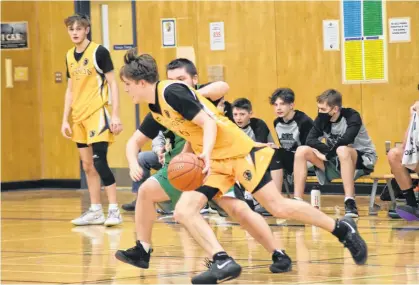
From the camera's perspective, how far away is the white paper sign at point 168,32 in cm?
1460

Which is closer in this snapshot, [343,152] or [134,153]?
[134,153]

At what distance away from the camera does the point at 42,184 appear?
16.2 metres

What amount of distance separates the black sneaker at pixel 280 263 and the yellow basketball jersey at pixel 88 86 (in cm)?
399

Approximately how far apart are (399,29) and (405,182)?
2.75m

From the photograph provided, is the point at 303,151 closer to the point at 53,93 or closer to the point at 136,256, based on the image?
the point at 136,256

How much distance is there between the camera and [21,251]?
9.24 meters

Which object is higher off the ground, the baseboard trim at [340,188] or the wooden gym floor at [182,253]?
the wooden gym floor at [182,253]

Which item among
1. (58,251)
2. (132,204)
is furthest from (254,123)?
(58,251)

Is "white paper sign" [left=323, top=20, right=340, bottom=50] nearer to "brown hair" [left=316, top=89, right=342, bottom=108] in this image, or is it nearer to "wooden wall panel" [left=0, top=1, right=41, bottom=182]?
"brown hair" [left=316, top=89, right=342, bottom=108]

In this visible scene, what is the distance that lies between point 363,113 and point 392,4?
132cm

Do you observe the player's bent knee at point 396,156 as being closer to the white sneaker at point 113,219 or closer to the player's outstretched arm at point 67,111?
the white sneaker at point 113,219

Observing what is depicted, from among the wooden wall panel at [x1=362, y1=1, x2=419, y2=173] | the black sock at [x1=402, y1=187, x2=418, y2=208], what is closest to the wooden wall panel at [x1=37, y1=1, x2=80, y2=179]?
the wooden wall panel at [x1=362, y1=1, x2=419, y2=173]

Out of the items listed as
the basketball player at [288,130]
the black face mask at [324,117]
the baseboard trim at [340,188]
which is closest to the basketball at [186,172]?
the black face mask at [324,117]

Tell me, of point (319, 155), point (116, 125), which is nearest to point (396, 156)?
point (319, 155)
